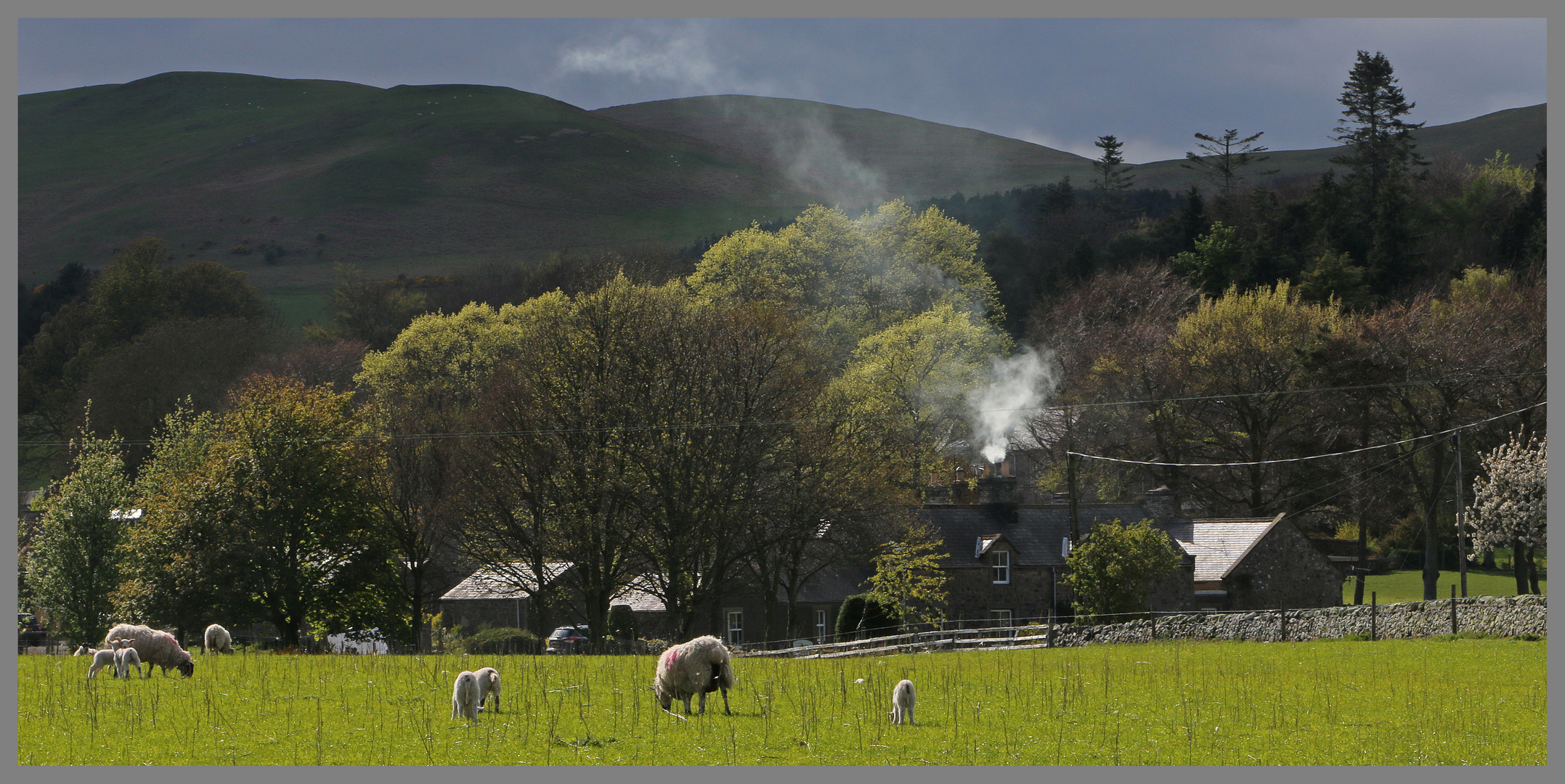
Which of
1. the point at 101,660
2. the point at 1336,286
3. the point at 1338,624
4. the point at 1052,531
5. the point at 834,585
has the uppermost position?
the point at 1336,286

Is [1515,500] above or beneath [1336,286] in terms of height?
beneath

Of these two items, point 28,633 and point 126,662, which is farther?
point 28,633

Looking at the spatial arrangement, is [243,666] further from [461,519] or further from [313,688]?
[461,519]

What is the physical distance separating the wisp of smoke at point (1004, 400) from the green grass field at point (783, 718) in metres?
44.1

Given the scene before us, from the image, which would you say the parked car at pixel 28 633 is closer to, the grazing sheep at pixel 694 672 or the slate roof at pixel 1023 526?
the slate roof at pixel 1023 526

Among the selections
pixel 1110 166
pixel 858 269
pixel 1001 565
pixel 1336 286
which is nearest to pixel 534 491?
pixel 1001 565

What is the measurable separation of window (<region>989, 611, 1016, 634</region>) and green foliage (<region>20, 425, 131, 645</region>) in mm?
34531

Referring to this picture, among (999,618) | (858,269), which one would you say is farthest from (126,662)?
(858,269)

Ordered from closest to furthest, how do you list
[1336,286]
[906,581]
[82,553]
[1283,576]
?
[906,581], [1283,576], [82,553], [1336,286]

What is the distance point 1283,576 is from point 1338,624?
12.5 meters

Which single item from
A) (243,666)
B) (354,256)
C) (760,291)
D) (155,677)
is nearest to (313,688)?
(155,677)

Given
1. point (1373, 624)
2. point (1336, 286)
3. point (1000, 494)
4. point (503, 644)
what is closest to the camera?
Answer: point (1373, 624)

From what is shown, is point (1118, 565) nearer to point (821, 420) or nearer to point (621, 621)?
point (821, 420)

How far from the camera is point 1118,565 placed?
4541 cm
